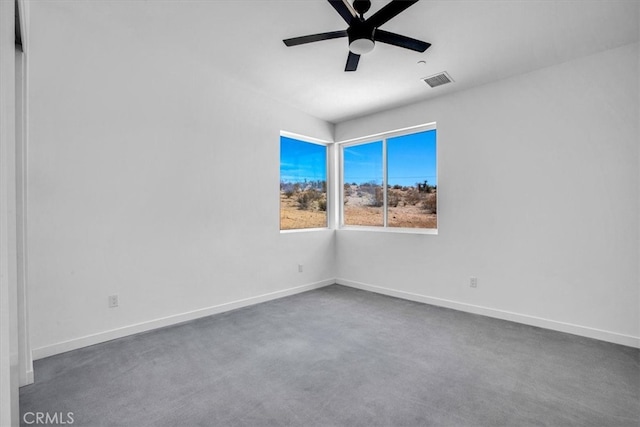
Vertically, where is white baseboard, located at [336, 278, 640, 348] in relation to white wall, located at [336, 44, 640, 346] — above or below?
below

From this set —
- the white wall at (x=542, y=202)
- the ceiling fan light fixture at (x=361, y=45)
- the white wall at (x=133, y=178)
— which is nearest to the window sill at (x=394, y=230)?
the white wall at (x=542, y=202)

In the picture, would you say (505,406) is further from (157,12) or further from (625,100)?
(157,12)

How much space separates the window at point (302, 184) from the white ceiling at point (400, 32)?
1192 millimetres

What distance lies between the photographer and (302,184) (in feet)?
15.7

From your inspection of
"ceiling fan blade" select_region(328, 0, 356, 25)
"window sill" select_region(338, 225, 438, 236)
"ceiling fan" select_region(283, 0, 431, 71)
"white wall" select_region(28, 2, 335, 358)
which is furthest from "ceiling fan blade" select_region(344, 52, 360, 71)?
"window sill" select_region(338, 225, 438, 236)

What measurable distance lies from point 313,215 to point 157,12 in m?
3.23

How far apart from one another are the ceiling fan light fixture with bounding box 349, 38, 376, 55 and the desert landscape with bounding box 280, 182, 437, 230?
2371 millimetres

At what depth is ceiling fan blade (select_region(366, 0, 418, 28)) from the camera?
6.10 feet

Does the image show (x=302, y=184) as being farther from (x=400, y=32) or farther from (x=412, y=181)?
(x=400, y=32)

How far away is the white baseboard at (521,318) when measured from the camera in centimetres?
275

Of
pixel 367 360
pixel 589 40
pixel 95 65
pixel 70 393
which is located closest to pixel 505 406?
pixel 367 360

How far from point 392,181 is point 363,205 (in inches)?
24.6

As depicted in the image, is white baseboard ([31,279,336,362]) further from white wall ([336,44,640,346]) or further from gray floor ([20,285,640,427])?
white wall ([336,44,640,346])

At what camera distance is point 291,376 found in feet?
7.22
